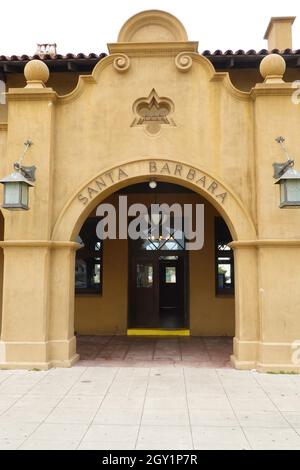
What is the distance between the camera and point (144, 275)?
1238 centimetres

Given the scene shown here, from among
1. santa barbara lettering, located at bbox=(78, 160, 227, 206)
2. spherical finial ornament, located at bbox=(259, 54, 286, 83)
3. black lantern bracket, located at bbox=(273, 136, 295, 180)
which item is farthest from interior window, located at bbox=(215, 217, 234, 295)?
spherical finial ornament, located at bbox=(259, 54, 286, 83)

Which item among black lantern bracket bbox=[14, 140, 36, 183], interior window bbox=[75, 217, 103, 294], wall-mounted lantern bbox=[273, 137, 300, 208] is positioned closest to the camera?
wall-mounted lantern bbox=[273, 137, 300, 208]

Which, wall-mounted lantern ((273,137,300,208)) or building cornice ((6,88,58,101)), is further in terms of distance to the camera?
A: building cornice ((6,88,58,101))

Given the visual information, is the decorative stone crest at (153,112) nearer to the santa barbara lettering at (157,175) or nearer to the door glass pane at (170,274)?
the santa barbara lettering at (157,175)

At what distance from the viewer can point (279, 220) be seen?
26.3ft

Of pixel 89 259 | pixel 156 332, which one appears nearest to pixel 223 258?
pixel 156 332

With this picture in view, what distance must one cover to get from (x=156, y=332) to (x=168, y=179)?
5.10m

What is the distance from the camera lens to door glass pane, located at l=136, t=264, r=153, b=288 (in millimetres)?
12352

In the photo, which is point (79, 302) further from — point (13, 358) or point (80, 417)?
point (80, 417)

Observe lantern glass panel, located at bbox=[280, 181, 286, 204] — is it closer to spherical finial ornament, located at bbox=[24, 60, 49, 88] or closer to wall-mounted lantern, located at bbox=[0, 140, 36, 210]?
wall-mounted lantern, located at bbox=[0, 140, 36, 210]

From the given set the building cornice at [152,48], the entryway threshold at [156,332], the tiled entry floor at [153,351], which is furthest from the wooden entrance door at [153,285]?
the building cornice at [152,48]

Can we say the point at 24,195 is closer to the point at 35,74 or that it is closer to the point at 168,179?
the point at 35,74

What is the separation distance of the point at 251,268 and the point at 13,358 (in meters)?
5.02

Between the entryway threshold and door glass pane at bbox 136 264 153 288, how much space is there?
4.34 feet
